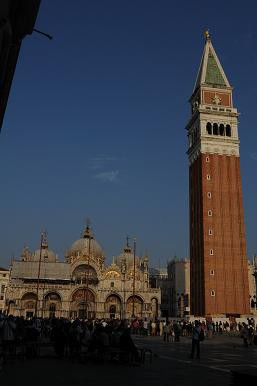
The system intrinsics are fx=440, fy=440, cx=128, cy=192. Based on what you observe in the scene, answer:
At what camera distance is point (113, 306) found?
237 ft

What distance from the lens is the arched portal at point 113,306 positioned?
2822 inches

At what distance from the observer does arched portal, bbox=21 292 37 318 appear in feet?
226

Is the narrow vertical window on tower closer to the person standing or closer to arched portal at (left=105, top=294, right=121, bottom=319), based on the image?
arched portal at (left=105, top=294, right=121, bottom=319)

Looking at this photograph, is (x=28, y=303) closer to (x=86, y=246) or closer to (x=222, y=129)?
(x=86, y=246)

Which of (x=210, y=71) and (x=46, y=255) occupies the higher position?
(x=210, y=71)

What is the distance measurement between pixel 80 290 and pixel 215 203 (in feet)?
86.7

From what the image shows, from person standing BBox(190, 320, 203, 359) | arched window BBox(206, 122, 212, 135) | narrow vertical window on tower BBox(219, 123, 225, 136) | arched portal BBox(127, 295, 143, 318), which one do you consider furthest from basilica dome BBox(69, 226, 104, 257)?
person standing BBox(190, 320, 203, 359)

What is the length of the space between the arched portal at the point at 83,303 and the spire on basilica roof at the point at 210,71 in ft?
124

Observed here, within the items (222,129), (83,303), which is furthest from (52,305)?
(222,129)

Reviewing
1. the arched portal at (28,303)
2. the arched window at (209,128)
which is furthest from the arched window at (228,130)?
the arched portal at (28,303)

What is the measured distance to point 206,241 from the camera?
197 ft

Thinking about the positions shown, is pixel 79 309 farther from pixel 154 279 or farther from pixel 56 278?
pixel 154 279

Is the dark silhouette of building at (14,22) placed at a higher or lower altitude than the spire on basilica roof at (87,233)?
lower

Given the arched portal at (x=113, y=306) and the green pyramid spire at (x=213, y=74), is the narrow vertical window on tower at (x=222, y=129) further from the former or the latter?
the arched portal at (x=113, y=306)
